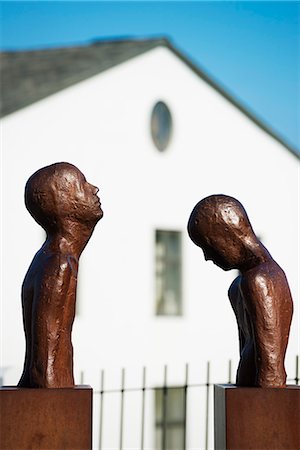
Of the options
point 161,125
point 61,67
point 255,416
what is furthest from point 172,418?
point 255,416

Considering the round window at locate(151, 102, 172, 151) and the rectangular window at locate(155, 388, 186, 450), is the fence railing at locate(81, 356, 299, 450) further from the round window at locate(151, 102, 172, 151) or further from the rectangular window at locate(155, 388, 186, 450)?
the round window at locate(151, 102, 172, 151)

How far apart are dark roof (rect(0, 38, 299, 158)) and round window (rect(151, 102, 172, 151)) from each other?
31.9 inches

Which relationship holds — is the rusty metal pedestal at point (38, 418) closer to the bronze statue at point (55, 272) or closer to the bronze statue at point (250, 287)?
the bronze statue at point (55, 272)

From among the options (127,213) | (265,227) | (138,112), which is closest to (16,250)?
(127,213)

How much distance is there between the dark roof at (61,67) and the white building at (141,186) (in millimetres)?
37

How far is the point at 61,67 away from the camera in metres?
15.5

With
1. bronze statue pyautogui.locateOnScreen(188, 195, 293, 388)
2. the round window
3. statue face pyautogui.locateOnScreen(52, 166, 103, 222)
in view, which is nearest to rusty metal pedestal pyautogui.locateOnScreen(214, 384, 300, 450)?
bronze statue pyautogui.locateOnScreen(188, 195, 293, 388)

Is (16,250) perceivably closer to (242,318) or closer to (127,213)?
(127,213)

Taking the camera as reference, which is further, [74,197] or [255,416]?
[74,197]

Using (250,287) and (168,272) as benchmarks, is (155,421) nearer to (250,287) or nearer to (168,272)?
(168,272)

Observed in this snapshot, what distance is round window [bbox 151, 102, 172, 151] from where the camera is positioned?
50.6ft

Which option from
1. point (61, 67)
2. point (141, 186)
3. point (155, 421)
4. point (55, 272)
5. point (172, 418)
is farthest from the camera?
point (61, 67)

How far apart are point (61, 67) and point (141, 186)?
2.20 m

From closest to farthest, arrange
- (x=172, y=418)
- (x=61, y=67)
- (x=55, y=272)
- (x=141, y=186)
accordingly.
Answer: (x=55, y=272)
(x=172, y=418)
(x=141, y=186)
(x=61, y=67)
